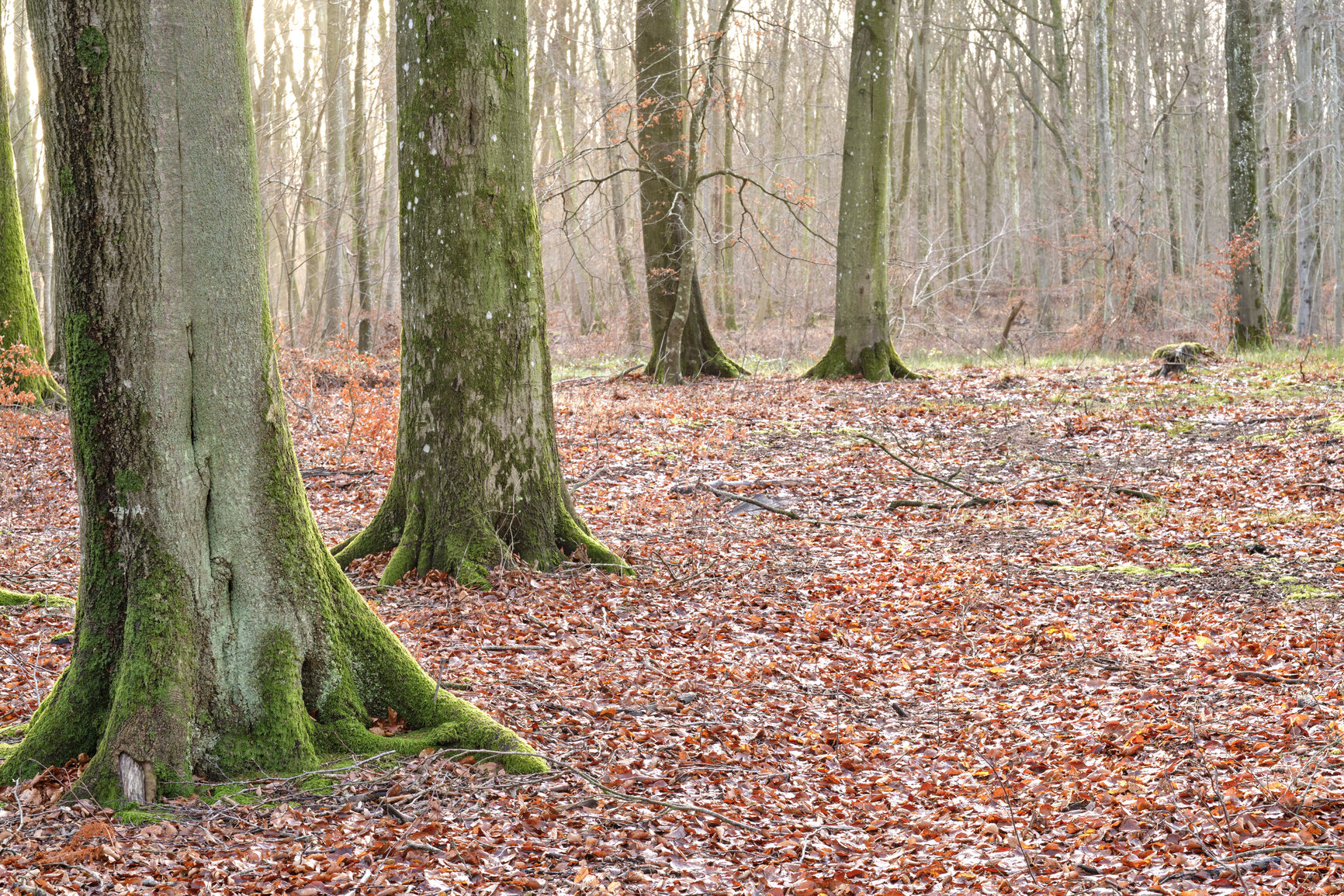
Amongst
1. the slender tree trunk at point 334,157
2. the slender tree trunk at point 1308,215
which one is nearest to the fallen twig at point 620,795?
the slender tree trunk at point 334,157

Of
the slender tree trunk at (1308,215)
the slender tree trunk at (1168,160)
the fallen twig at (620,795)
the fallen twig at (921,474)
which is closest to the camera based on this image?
the fallen twig at (620,795)

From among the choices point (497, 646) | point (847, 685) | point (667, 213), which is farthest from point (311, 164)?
point (847, 685)

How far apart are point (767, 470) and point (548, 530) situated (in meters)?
4.03

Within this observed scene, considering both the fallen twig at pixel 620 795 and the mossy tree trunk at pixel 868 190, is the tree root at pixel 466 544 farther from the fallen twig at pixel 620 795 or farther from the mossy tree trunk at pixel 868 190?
the mossy tree trunk at pixel 868 190

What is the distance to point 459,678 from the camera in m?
4.77

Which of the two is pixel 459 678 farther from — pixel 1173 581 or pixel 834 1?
pixel 834 1

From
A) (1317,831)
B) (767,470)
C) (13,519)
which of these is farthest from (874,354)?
(1317,831)

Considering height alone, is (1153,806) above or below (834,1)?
below

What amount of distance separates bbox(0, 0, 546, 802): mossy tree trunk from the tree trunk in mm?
16899

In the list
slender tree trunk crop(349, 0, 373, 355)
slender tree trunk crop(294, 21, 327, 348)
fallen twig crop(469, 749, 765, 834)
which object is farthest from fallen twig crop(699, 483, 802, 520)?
slender tree trunk crop(294, 21, 327, 348)

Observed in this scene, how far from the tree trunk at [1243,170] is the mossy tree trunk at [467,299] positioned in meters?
14.3

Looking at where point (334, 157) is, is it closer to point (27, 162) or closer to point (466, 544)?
point (27, 162)

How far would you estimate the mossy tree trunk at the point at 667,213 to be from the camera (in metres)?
14.7

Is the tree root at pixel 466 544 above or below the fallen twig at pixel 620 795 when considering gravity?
above
